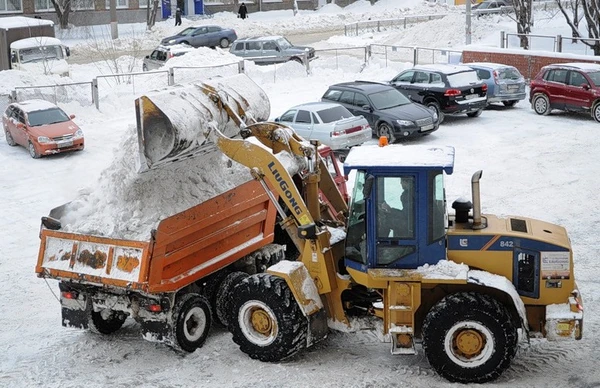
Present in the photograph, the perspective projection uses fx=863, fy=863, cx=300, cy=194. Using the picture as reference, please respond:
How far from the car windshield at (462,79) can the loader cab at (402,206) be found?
16160 millimetres

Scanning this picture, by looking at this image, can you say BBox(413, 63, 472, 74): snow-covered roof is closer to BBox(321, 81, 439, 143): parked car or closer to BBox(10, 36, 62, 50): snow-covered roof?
BBox(321, 81, 439, 143): parked car

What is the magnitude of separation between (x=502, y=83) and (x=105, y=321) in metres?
18.4

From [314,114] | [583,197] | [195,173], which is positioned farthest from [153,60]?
[195,173]

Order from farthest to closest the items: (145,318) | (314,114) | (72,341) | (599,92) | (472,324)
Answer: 1. (599,92)
2. (314,114)
3. (72,341)
4. (145,318)
5. (472,324)

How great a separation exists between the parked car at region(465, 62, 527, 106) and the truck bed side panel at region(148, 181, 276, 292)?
15.9 metres

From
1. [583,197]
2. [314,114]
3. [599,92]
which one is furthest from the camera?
[599,92]

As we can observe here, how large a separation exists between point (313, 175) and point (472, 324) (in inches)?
116

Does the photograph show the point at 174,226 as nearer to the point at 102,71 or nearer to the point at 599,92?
the point at 599,92

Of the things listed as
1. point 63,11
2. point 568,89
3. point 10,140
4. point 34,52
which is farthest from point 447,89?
point 63,11

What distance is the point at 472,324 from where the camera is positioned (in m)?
9.20

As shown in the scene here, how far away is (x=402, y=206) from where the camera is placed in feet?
30.7

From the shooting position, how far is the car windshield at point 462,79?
996 inches

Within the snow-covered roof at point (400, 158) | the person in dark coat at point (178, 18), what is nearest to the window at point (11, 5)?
the person in dark coat at point (178, 18)

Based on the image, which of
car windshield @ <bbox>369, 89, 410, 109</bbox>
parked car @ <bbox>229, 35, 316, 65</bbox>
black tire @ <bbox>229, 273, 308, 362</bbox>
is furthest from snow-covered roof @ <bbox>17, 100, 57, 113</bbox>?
black tire @ <bbox>229, 273, 308, 362</bbox>
